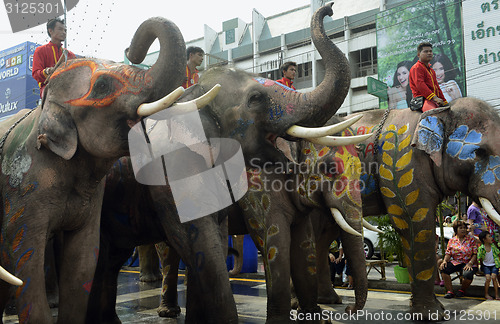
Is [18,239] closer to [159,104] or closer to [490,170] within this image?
[159,104]

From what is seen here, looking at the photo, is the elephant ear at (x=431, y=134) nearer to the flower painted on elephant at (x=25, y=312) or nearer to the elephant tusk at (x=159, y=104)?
the elephant tusk at (x=159, y=104)

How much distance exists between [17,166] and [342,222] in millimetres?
2989

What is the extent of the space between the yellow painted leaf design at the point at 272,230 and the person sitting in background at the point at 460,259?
3788 mm

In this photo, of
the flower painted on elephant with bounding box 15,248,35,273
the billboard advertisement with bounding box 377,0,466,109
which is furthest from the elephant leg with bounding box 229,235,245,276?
the billboard advertisement with bounding box 377,0,466,109

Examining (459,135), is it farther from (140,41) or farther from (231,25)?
(231,25)

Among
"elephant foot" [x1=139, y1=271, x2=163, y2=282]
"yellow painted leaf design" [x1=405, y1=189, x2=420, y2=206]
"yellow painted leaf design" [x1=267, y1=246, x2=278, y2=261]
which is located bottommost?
"elephant foot" [x1=139, y1=271, x2=163, y2=282]

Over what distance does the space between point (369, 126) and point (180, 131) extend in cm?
343

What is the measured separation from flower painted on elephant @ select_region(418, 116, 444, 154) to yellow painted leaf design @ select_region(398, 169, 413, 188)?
0.35m

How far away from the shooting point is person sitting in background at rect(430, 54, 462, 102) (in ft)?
83.7

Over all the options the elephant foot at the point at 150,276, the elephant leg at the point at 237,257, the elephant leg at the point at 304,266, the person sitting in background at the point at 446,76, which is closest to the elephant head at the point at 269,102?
the elephant leg at the point at 304,266

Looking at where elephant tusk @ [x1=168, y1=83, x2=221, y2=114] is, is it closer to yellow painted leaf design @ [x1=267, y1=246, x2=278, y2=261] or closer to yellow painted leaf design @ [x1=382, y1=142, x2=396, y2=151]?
yellow painted leaf design @ [x1=267, y1=246, x2=278, y2=261]

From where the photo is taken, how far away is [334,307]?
6.70 m

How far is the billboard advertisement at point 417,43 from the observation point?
84.6ft

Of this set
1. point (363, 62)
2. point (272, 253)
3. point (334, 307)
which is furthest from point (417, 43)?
point (272, 253)
